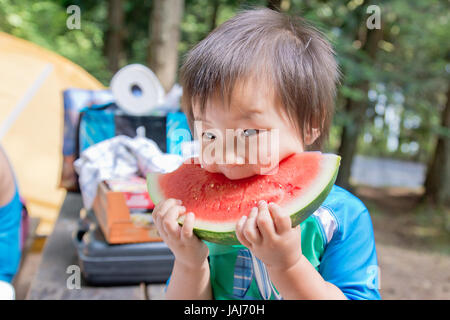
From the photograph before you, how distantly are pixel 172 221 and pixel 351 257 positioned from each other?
46 centimetres

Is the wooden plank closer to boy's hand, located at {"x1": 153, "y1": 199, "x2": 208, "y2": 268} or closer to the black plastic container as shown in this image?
the black plastic container

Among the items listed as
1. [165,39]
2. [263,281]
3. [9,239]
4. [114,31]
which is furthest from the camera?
[114,31]

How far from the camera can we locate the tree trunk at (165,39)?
3.76 meters

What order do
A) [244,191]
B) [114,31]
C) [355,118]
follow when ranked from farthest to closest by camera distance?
[114,31], [355,118], [244,191]

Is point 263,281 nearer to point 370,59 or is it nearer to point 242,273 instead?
point 242,273

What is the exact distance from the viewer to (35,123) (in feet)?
14.4

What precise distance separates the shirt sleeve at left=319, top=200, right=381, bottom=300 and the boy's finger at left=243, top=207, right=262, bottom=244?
35 centimetres

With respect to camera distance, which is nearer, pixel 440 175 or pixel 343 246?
pixel 343 246

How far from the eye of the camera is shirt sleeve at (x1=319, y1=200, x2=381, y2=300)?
103 centimetres

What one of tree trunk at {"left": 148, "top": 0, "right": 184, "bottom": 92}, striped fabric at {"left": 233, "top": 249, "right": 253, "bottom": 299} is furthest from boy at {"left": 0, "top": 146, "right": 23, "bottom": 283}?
tree trunk at {"left": 148, "top": 0, "right": 184, "bottom": 92}

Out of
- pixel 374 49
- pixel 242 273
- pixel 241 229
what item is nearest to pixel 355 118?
pixel 374 49

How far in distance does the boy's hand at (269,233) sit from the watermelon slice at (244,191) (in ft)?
0.23

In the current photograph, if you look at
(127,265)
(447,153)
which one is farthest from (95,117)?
(447,153)

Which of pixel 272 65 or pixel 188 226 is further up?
pixel 272 65
